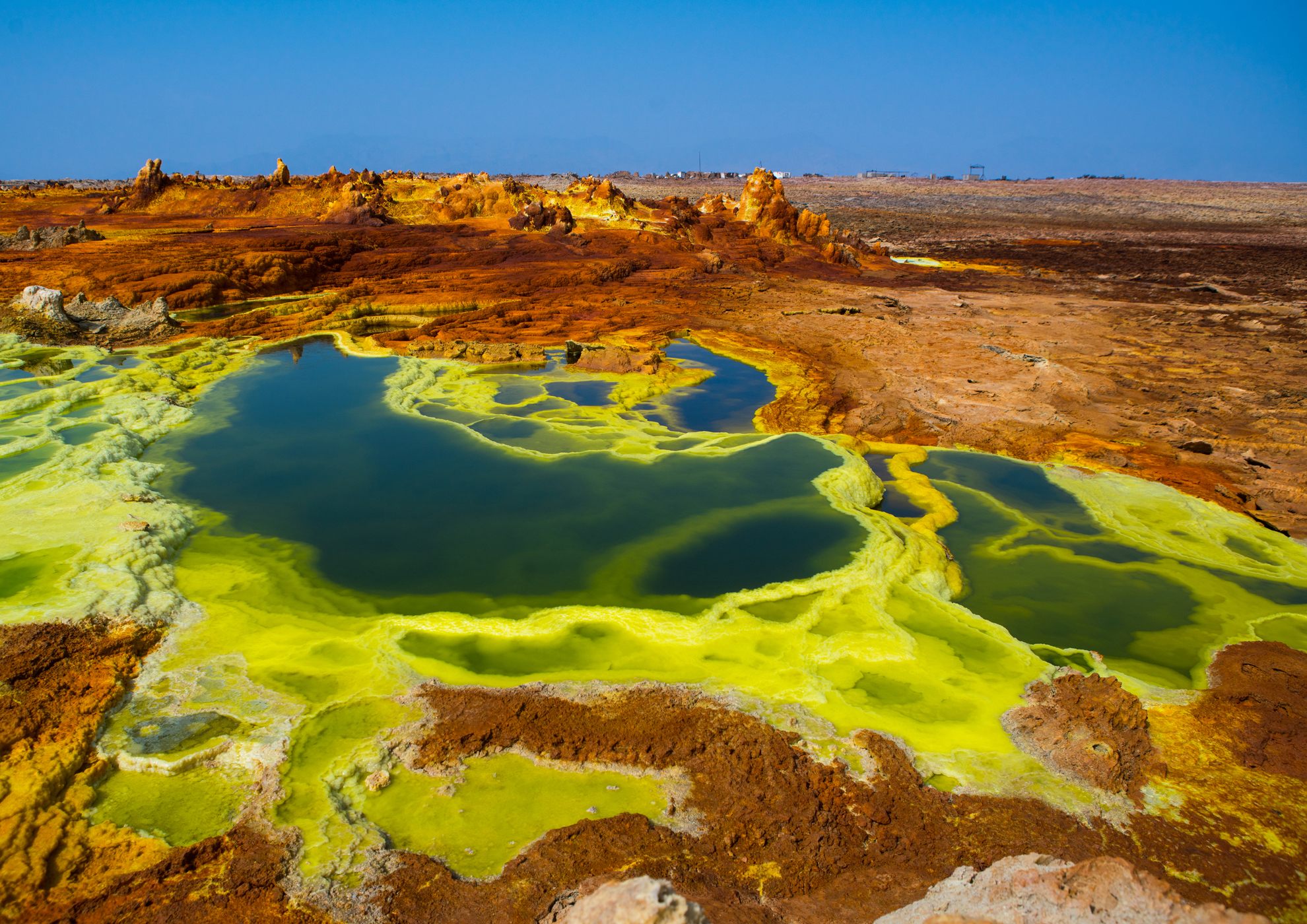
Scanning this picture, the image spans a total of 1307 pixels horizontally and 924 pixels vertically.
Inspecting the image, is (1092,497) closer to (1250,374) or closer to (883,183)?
(1250,374)

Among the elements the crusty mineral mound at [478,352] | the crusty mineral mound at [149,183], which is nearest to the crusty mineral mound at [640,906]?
the crusty mineral mound at [478,352]

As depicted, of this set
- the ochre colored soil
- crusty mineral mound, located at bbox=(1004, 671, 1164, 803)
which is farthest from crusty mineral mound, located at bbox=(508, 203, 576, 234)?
crusty mineral mound, located at bbox=(1004, 671, 1164, 803)

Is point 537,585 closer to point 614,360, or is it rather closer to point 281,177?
point 614,360

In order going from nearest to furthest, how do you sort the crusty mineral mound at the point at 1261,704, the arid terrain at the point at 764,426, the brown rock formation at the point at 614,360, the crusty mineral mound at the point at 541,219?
the arid terrain at the point at 764,426 < the crusty mineral mound at the point at 1261,704 < the brown rock formation at the point at 614,360 < the crusty mineral mound at the point at 541,219

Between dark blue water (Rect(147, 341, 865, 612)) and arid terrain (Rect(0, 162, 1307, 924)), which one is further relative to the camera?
dark blue water (Rect(147, 341, 865, 612))

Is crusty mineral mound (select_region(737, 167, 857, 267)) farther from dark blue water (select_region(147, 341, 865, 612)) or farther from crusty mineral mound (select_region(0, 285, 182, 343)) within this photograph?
crusty mineral mound (select_region(0, 285, 182, 343))

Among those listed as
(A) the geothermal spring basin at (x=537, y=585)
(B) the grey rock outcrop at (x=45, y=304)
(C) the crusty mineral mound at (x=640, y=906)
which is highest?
(B) the grey rock outcrop at (x=45, y=304)

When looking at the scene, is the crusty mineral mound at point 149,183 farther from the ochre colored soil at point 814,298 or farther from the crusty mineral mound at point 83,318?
the crusty mineral mound at point 83,318
